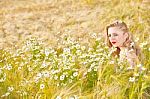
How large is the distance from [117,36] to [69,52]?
0.49 metres

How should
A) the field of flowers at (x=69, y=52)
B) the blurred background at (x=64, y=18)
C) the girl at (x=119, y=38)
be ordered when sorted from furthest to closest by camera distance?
the blurred background at (x=64, y=18) < the girl at (x=119, y=38) < the field of flowers at (x=69, y=52)

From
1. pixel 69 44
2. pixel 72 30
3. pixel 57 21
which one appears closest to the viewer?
pixel 69 44

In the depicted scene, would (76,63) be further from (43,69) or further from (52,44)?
(52,44)

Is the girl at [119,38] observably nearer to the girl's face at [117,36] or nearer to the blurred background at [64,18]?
the girl's face at [117,36]

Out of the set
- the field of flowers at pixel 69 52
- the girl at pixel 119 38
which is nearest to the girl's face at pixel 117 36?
the girl at pixel 119 38

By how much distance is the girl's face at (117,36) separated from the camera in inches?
171

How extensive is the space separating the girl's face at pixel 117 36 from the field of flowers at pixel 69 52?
122mm

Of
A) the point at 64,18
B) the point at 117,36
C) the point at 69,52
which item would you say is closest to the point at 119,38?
the point at 117,36

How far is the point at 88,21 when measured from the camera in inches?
271

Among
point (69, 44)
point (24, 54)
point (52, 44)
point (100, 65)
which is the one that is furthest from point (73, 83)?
point (52, 44)

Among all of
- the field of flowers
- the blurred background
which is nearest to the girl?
the field of flowers

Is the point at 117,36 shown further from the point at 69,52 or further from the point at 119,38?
the point at 69,52

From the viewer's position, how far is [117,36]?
4.36 metres

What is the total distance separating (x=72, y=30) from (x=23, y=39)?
2.18ft
